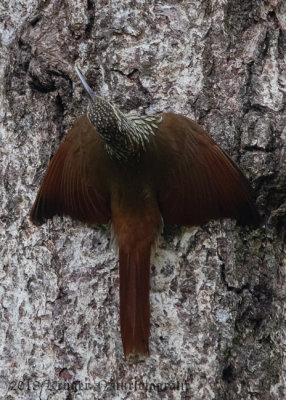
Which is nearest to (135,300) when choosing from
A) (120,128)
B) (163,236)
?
(163,236)

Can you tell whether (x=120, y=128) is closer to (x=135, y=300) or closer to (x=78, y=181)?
(x=78, y=181)

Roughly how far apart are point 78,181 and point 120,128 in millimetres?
297

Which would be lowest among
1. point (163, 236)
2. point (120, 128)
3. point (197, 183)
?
point (163, 236)

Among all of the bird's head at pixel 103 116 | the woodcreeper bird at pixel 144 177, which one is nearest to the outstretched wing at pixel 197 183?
the woodcreeper bird at pixel 144 177

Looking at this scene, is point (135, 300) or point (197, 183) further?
point (197, 183)

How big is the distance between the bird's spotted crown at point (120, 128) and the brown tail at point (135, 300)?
39cm

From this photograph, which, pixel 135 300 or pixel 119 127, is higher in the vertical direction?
pixel 119 127

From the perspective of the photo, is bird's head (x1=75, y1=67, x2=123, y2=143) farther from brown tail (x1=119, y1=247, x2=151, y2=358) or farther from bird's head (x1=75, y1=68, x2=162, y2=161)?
brown tail (x1=119, y1=247, x2=151, y2=358)

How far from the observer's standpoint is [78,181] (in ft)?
9.07

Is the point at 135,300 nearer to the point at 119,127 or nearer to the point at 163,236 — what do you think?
the point at 163,236

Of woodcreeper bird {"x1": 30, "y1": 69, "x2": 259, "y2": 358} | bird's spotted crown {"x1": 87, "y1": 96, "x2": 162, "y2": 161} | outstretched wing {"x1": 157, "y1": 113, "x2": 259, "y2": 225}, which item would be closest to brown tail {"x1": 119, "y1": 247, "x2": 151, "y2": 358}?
woodcreeper bird {"x1": 30, "y1": 69, "x2": 259, "y2": 358}

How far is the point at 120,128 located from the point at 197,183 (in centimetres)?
37

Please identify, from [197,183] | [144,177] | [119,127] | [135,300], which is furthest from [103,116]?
[135,300]

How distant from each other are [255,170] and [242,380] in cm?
80
